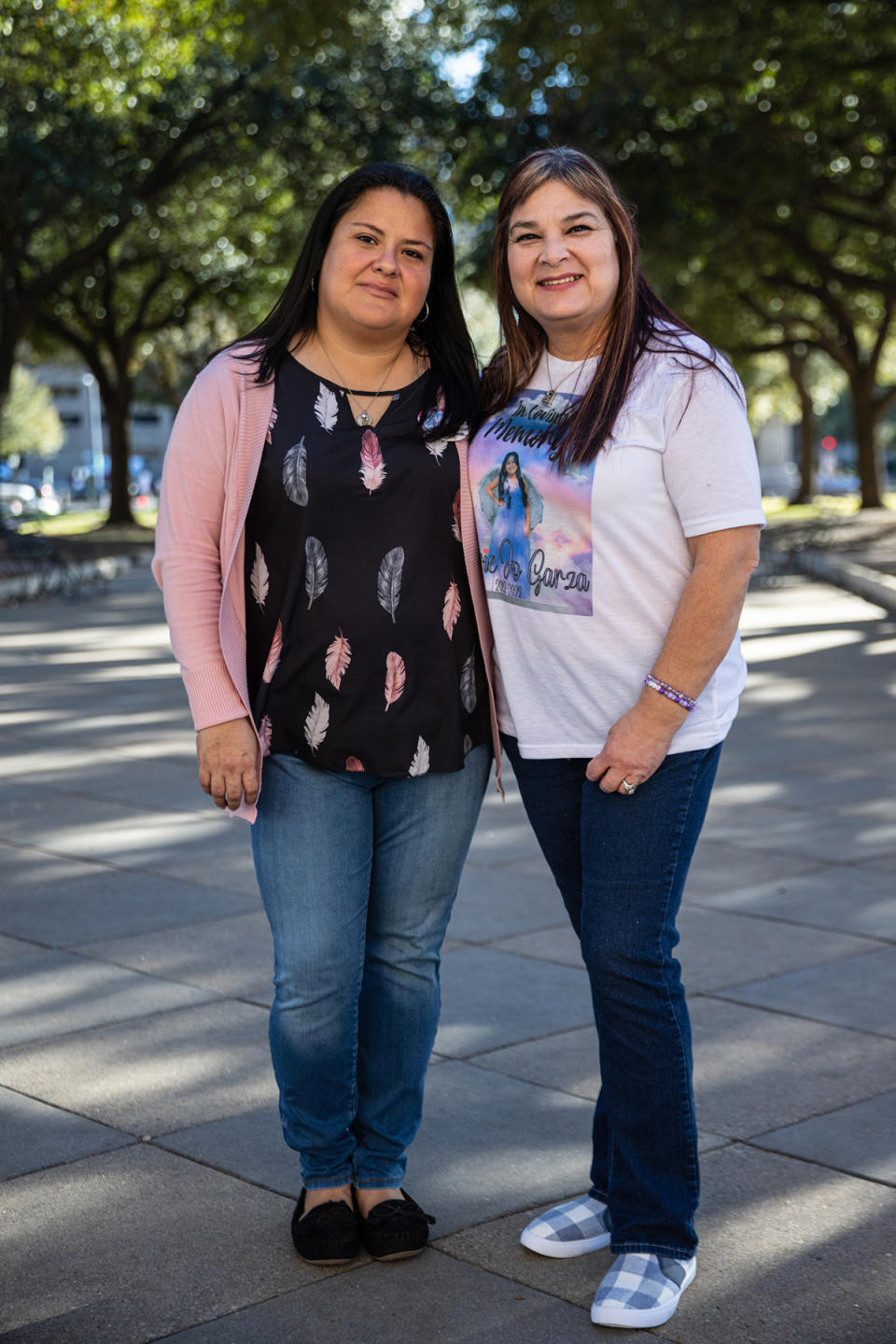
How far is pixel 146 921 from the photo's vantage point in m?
5.34

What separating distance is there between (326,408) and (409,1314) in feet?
5.43

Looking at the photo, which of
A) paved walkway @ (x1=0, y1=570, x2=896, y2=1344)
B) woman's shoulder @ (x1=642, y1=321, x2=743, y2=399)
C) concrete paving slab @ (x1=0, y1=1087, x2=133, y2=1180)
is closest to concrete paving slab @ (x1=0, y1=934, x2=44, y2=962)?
paved walkway @ (x1=0, y1=570, x2=896, y2=1344)

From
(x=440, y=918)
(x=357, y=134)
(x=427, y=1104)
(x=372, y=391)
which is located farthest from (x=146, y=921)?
(x=357, y=134)

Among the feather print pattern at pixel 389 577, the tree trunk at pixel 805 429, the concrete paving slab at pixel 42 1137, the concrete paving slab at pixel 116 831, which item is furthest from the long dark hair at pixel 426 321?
the tree trunk at pixel 805 429

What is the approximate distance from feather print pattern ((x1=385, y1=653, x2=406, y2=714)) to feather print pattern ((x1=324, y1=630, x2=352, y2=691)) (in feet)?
0.25

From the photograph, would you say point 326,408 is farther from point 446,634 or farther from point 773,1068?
point 773,1068

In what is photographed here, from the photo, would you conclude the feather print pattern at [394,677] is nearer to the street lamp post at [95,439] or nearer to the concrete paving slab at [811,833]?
the concrete paving slab at [811,833]

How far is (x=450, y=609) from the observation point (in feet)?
9.74

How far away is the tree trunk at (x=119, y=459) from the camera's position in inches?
1427

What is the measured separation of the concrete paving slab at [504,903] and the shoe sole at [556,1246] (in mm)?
2120

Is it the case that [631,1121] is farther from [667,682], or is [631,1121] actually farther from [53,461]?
[53,461]

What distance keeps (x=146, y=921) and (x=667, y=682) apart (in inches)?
122

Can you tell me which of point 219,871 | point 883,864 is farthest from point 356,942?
point 883,864

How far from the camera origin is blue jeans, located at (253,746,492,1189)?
9.61 feet
